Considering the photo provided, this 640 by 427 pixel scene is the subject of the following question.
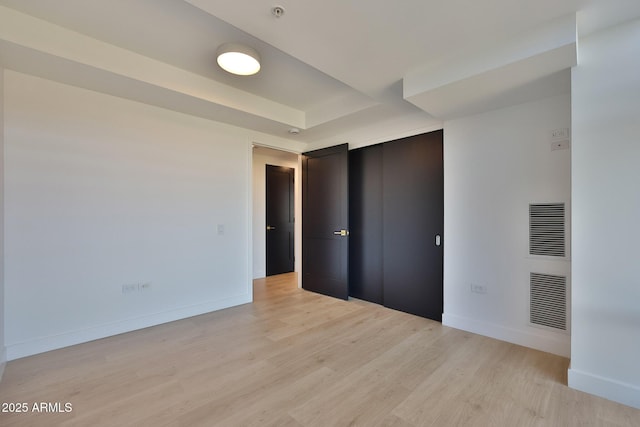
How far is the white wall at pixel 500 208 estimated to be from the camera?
104 inches

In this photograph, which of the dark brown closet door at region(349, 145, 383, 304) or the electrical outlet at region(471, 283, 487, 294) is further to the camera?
the dark brown closet door at region(349, 145, 383, 304)

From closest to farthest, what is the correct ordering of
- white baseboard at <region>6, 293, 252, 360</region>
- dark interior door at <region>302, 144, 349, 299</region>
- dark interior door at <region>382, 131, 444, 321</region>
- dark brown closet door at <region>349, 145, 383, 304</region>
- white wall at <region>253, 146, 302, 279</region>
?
white baseboard at <region>6, 293, 252, 360</region> → dark interior door at <region>382, 131, 444, 321</region> → dark brown closet door at <region>349, 145, 383, 304</region> → dark interior door at <region>302, 144, 349, 299</region> → white wall at <region>253, 146, 302, 279</region>

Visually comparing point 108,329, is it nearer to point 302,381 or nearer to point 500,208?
point 302,381

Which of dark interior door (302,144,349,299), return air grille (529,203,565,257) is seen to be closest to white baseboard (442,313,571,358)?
return air grille (529,203,565,257)

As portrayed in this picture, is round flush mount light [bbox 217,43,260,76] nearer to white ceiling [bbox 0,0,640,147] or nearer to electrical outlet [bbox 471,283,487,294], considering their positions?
white ceiling [bbox 0,0,640,147]

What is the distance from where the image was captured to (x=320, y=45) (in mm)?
2117

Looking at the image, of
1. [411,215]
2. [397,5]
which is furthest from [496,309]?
[397,5]

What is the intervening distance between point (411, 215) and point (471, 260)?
34.9 inches

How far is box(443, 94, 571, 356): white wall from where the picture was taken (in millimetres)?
2633

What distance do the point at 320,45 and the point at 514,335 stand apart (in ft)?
10.5

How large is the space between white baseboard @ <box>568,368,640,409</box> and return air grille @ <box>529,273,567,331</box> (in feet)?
2.01

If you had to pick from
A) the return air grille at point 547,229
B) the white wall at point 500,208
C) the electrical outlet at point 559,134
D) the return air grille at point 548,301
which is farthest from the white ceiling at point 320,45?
A: the return air grille at point 548,301

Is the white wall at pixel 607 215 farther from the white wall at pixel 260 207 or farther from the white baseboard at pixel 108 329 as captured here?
the white wall at pixel 260 207

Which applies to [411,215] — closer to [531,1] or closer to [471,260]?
[471,260]
